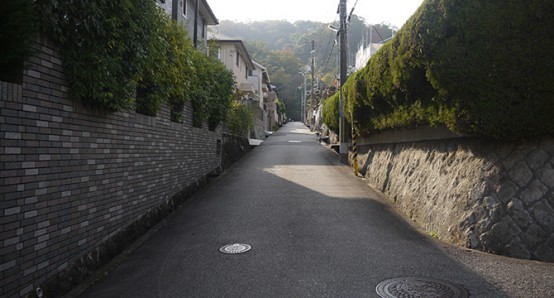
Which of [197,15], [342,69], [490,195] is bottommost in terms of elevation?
[490,195]

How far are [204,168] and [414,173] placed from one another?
643 cm

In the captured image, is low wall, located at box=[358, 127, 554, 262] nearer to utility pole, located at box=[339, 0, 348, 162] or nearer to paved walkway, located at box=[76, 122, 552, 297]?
paved walkway, located at box=[76, 122, 552, 297]

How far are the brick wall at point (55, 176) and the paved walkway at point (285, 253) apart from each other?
2.36ft

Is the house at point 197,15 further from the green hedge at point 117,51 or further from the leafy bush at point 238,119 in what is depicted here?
the green hedge at point 117,51

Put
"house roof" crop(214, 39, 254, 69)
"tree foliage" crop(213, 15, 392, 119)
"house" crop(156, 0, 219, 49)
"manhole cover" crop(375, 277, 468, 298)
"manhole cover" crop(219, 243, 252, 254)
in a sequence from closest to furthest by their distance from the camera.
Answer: "manhole cover" crop(375, 277, 468, 298) → "manhole cover" crop(219, 243, 252, 254) → "house" crop(156, 0, 219, 49) → "house roof" crop(214, 39, 254, 69) → "tree foliage" crop(213, 15, 392, 119)

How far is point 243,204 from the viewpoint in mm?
8773

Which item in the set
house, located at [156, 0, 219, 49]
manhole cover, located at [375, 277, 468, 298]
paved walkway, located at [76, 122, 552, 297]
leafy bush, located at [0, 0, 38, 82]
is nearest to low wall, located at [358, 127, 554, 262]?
paved walkway, located at [76, 122, 552, 297]

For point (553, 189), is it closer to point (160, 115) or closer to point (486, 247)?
point (486, 247)

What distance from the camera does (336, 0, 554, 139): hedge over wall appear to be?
4.94 meters

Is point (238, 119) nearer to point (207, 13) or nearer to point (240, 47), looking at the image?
point (207, 13)

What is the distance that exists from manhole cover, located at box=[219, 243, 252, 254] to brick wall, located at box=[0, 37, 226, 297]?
68.3 inches

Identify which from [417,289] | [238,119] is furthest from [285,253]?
[238,119]

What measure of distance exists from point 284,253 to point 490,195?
317 cm

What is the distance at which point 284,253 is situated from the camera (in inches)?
216
